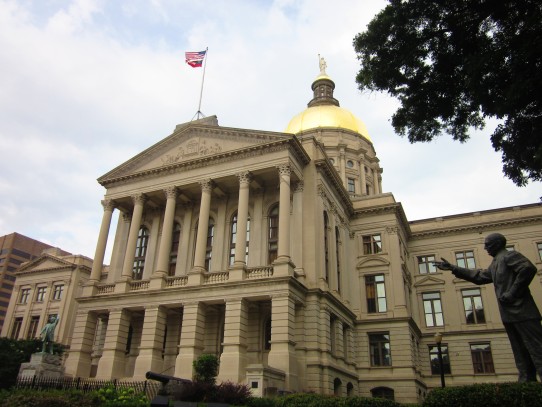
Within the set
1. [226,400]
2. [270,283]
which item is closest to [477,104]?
[226,400]

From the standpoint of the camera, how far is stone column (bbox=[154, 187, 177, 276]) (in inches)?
1296

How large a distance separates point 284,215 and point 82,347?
17.4m

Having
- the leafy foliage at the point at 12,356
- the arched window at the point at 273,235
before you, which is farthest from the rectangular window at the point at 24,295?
the arched window at the point at 273,235

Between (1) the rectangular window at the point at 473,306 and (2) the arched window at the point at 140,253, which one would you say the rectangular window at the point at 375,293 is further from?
(2) the arched window at the point at 140,253

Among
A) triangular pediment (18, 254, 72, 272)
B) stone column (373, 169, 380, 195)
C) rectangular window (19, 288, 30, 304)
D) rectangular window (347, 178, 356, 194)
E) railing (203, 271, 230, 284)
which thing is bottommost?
railing (203, 271, 230, 284)

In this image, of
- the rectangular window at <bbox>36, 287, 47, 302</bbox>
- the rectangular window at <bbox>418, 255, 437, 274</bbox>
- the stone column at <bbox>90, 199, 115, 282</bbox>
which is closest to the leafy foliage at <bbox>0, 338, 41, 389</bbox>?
the stone column at <bbox>90, 199, 115, 282</bbox>

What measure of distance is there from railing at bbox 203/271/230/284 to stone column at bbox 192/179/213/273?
58 centimetres

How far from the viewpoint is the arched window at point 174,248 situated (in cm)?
3644

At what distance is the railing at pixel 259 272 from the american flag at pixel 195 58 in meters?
18.0

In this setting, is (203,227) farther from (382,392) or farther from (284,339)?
(382,392)

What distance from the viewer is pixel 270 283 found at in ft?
92.1

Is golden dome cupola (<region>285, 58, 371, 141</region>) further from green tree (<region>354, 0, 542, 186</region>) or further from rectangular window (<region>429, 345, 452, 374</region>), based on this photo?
green tree (<region>354, 0, 542, 186</region>)

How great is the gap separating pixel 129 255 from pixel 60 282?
26109 millimetres

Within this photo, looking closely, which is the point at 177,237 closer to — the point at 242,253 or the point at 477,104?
the point at 242,253
